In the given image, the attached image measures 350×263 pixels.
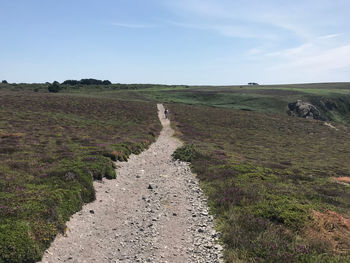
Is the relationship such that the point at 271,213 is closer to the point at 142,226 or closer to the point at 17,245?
the point at 142,226

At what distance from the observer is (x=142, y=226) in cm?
1131

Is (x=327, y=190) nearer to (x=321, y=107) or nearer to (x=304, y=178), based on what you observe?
(x=304, y=178)

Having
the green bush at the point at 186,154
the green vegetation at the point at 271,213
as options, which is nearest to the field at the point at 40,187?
the green bush at the point at 186,154

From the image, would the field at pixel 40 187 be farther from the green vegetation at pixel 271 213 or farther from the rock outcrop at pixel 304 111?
the rock outcrop at pixel 304 111

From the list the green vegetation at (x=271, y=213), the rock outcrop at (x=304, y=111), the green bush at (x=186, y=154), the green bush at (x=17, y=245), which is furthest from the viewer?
the rock outcrop at (x=304, y=111)

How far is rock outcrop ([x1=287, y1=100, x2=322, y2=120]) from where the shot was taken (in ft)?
339

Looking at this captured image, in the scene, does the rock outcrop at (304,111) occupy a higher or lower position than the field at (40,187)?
lower

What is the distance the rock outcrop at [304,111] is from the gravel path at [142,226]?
101485mm

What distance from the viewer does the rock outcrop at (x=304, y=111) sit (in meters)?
103

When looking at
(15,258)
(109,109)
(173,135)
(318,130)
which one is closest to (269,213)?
(15,258)

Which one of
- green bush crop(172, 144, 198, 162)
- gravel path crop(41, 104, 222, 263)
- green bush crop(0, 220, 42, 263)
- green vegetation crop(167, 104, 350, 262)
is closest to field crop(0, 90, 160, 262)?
green bush crop(0, 220, 42, 263)

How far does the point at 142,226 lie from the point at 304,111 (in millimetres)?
110928

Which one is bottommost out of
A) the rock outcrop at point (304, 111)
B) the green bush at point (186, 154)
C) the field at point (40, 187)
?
the rock outcrop at point (304, 111)

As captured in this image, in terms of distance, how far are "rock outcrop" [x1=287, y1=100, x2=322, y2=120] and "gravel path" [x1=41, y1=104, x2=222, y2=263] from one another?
101m
